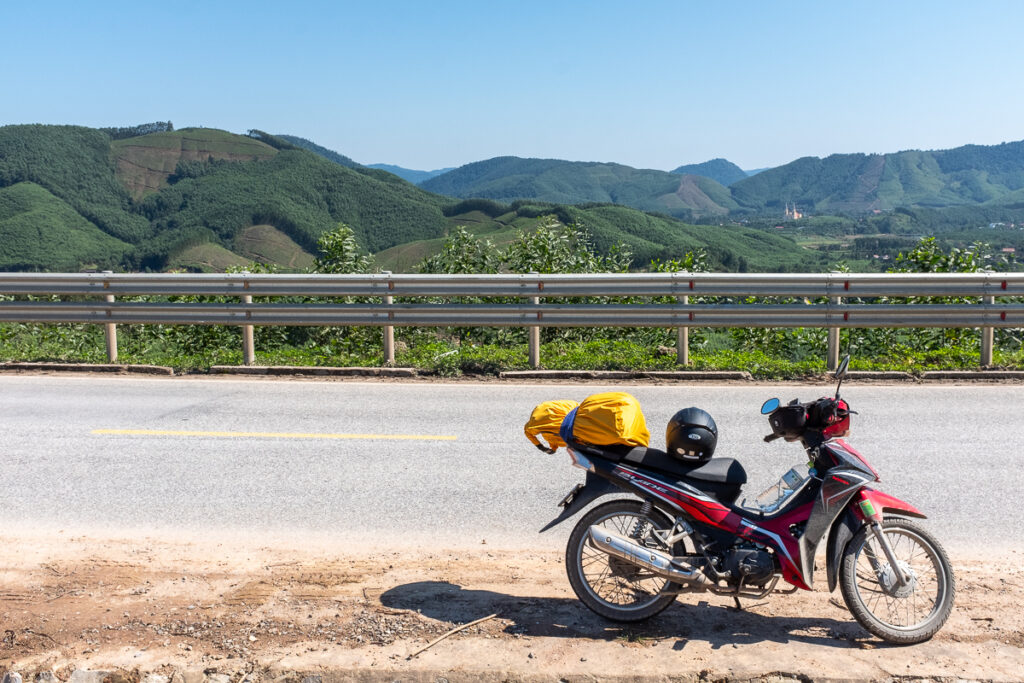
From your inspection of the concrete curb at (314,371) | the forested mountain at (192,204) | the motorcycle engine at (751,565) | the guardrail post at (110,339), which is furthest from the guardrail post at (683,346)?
the forested mountain at (192,204)

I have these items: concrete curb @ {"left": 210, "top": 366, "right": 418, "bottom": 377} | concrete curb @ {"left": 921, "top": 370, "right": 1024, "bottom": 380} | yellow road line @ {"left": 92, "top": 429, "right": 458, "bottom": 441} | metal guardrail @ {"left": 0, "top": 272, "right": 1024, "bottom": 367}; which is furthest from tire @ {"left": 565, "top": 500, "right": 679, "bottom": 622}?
concrete curb @ {"left": 921, "top": 370, "right": 1024, "bottom": 380}

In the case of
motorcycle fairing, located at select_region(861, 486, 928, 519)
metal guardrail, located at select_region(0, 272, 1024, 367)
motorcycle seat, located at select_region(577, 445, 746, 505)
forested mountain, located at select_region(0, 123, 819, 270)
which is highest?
forested mountain, located at select_region(0, 123, 819, 270)

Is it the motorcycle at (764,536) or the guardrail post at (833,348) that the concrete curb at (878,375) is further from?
the motorcycle at (764,536)

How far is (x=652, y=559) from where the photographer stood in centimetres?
443

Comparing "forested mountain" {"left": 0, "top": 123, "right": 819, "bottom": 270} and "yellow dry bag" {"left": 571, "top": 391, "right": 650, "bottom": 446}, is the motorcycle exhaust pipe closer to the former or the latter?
"yellow dry bag" {"left": 571, "top": 391, "right": 650, "bottom": 446}

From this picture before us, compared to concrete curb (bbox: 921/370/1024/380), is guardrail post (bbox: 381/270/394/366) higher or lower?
higher

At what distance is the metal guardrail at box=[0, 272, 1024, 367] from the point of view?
11.1m

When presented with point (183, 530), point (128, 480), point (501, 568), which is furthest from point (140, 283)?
point (501, 568)

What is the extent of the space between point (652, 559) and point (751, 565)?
0.46 m

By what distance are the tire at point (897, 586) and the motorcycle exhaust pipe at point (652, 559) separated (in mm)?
690

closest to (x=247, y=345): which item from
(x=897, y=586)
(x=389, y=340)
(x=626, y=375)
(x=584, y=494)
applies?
(x=389, y=340)

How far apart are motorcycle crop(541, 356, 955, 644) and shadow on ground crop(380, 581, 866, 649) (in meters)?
0.12

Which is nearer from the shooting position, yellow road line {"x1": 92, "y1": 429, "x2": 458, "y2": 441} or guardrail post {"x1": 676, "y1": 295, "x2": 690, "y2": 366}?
yellow road line {"x1": 92, "y1": 429, "x2": 458, "y2": 441}

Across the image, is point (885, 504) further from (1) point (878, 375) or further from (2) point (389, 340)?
(2) point (389, 340)
